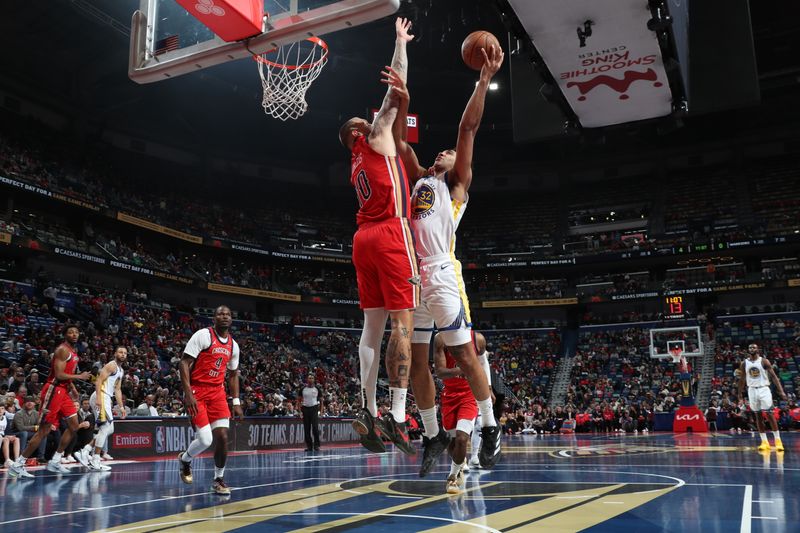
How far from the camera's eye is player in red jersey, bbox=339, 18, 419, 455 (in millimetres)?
4625

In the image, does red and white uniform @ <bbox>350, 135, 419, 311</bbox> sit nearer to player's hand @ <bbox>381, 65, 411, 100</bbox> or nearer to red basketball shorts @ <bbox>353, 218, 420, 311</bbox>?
red basketball shorts @ <bbox>353, 218, 420, 311</bbox>

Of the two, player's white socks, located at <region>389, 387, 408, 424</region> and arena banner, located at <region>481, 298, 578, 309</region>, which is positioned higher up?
arena banner, located at <region>481, 298, 578, 309</region>

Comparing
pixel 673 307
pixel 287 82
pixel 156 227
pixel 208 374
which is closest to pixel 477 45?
pixel 208 374

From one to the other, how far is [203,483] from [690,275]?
34.9m

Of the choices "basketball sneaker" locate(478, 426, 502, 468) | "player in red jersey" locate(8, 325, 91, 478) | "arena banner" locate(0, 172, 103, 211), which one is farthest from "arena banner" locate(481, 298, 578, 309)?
"basketball sneaker" locate(478, 426, 502, 468)

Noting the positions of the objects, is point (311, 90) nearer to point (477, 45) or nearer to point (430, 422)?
point (477, 45)

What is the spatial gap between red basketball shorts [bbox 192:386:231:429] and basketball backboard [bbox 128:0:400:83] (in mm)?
3740

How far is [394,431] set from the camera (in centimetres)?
468

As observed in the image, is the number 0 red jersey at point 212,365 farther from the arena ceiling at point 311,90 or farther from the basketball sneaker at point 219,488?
the arena ceiling at point 311,90

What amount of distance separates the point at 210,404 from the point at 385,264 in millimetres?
4333

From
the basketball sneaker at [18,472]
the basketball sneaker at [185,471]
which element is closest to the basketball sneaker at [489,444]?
the basketball sneaker at [185,471]

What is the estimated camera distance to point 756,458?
10266 mm

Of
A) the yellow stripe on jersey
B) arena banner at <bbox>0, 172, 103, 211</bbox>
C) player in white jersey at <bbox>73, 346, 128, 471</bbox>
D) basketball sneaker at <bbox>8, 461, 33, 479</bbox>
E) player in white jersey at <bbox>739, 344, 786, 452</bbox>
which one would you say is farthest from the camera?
arena banner at <bbox>0, 172, 103, 211</bbox>

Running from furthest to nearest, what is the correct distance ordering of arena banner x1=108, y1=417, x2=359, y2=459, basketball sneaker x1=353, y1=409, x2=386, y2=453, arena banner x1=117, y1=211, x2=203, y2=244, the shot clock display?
arena banner x1=117, y1=211, x2=203, y2=244, the shot clock display, arena banner x1=108, y1=417, x2=359, y2=459, basketball sneaker x1=353, y1=409, x2=386, y2=453
